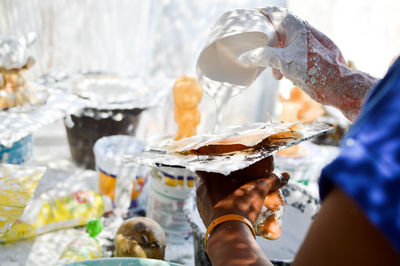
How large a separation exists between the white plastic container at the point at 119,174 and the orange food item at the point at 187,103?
8.0 inches

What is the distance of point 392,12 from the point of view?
296 cm

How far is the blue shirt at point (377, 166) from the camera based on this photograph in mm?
329

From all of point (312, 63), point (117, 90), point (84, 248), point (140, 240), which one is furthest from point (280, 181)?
point (117, 90)

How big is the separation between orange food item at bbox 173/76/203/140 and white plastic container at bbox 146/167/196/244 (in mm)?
203

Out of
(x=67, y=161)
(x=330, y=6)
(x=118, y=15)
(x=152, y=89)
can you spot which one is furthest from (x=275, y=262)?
(x=330, y=6)

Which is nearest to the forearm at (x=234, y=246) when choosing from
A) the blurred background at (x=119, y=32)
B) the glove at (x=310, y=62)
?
the glove at (x=310, y=62)

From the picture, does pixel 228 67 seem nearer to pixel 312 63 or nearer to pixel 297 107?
pixel 312 63

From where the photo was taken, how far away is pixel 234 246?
1.75ft

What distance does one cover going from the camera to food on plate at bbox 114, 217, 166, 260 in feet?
3.58

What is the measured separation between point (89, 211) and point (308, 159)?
91 centimetres

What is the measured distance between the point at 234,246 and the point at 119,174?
959mm

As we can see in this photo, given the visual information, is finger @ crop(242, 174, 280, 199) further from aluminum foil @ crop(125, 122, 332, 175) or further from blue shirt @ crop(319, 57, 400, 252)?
blue shirt @ crop(319, 57, 400, 252)

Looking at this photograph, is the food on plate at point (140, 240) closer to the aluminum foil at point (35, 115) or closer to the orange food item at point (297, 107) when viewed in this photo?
the aluminum foil at point (35, 115)

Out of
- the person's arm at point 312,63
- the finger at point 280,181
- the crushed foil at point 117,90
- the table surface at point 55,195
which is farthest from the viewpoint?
the crushed foil at point 117,90
